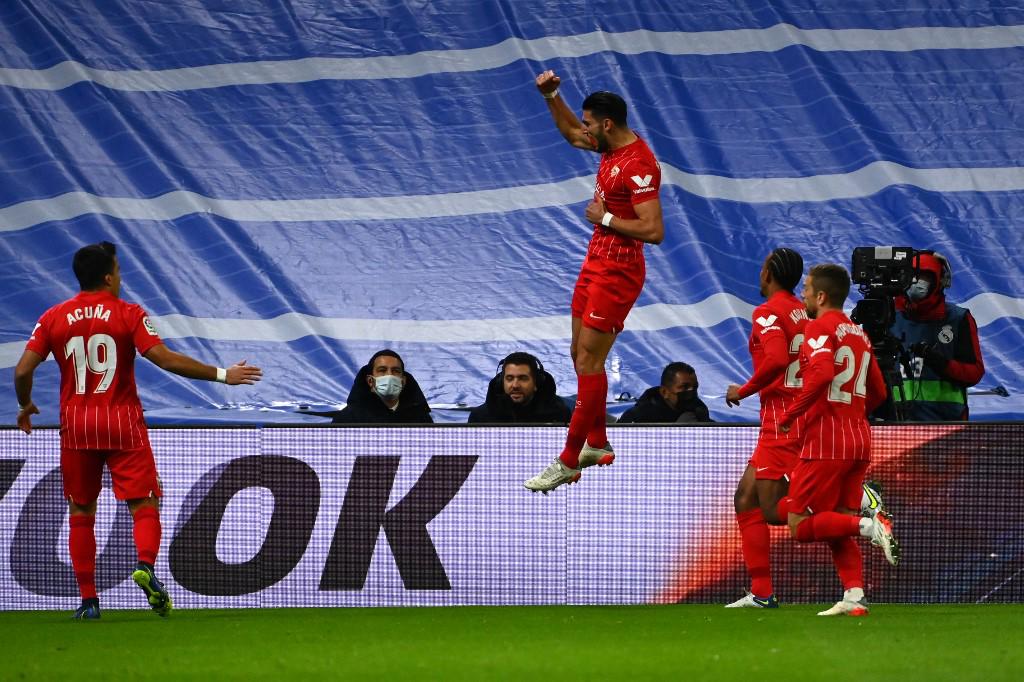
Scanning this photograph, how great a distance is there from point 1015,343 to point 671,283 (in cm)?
217

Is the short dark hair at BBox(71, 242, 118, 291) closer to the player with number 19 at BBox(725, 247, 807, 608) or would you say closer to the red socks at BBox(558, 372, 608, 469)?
the red socks at BBox(558, 372, 608, 469)

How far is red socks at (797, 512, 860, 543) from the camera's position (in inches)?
231

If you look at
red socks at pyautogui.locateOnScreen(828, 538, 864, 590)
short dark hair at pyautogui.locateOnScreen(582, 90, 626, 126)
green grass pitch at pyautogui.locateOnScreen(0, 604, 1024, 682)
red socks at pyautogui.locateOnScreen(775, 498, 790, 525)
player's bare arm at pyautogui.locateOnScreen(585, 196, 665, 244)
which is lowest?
green grass pitch at pyautogui.locateOnScreen(0, 604, 1024, 682)

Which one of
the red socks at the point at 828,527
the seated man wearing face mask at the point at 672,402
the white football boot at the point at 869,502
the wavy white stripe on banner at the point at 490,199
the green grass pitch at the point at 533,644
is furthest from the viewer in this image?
the wavy white stripe on banner at the point at 490,199

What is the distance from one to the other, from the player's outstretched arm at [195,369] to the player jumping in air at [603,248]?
1269mm

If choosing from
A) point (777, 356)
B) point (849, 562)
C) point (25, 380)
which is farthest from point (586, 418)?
point (25, 380)

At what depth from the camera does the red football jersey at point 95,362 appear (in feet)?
20.6

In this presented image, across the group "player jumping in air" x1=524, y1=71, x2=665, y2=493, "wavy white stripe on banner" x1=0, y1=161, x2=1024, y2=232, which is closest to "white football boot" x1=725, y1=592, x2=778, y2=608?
"player jumping in air" x1=524, y1=71, x2=665, y2=493

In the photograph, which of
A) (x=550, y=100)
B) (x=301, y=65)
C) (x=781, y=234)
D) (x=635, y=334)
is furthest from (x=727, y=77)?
(x=550, y=100)

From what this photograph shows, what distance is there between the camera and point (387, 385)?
26.3ft

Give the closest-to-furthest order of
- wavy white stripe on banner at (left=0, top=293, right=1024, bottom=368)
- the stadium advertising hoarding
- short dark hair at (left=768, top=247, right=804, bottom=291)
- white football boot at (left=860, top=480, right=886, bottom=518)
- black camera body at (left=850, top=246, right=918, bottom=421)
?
short dark hair at (left=768, top=247, right=804, bottom=291) < white football boot at (left=860, top=480, right=886, bottom=518) < the stadium advertising hoarding < black camera body at (left=850, top=246, right=918, bottom=421) < wavy white stripe on banner at (left=0, top=293, right=1024, bottom=368)

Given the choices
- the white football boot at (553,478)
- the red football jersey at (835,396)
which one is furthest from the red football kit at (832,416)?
the white football boot at (553,478)

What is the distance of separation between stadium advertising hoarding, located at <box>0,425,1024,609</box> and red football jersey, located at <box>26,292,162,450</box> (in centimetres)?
101

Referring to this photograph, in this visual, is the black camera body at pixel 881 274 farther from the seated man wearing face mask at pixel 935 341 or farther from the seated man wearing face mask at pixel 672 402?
the seated man wearing face mask at pixel 672 402
